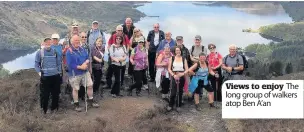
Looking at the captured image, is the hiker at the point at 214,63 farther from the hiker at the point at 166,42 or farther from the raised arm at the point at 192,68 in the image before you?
the hiker at the point at 166,42

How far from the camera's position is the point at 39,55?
8141 mm

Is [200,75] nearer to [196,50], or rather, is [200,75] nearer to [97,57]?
[196,50]

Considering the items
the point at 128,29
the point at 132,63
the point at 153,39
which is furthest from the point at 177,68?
the point at 128,29

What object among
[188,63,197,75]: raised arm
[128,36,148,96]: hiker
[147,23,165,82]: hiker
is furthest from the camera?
[147,23,165,82]: hiker

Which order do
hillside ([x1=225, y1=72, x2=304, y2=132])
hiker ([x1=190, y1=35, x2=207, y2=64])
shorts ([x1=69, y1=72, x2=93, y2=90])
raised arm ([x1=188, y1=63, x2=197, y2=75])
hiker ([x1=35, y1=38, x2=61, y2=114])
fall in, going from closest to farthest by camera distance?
hillside ([x1=225, y1=72, x2=304, y2=132])
hiker ([x1=35, y1=38, x2=61, y2=114])
shorts ([x1=69, y1=72, x2=93, y2=90])
raised arm ([x1=188, y1=63, x2=197, y2=75])
hiker ([x1=190, y1=35, x2=207, y2=64])

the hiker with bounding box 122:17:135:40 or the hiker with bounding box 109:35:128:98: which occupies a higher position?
the hiker with bounding box 122:17:135:40

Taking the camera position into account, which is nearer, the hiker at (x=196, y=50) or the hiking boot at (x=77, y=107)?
the hiking boot at (x=77, y=107)

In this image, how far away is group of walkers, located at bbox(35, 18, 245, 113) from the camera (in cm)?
843
